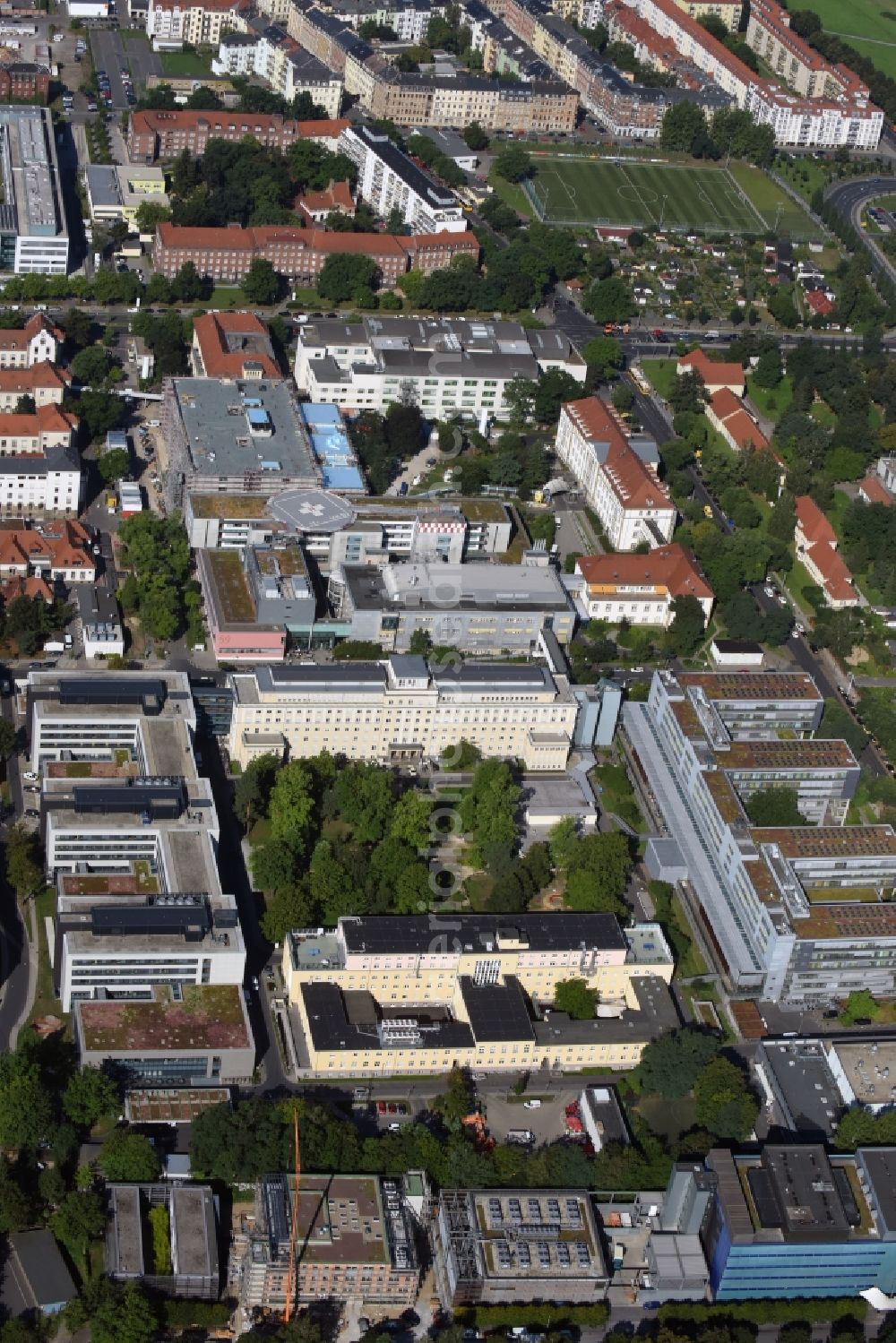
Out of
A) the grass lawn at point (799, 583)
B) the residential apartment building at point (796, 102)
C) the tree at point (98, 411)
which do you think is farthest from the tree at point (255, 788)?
the residential apartment building at point (796, 102)

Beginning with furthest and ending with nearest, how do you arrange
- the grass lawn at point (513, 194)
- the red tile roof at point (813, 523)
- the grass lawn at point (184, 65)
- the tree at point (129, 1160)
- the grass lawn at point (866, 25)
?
the grass lawn at point (866, 25), the grass lawn at point (184, 65), the grass lawn at point (513, 194), the red tile roof at point (813, 523), the tree at point (129, 1160)

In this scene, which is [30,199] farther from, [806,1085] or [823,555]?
[806,1085]

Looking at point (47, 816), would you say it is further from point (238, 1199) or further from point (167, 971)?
point (238, 1199)

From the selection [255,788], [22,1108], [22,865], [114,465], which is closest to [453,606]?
[255,788]

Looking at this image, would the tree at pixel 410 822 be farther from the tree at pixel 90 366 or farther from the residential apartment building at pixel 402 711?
the tree at pixel 90 366

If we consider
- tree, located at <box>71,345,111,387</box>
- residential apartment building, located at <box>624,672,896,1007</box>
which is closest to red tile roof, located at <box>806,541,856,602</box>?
residential apartment building, located at <box>624,672,896,1007</box>

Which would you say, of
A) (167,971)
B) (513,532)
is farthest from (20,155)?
(167,971)
